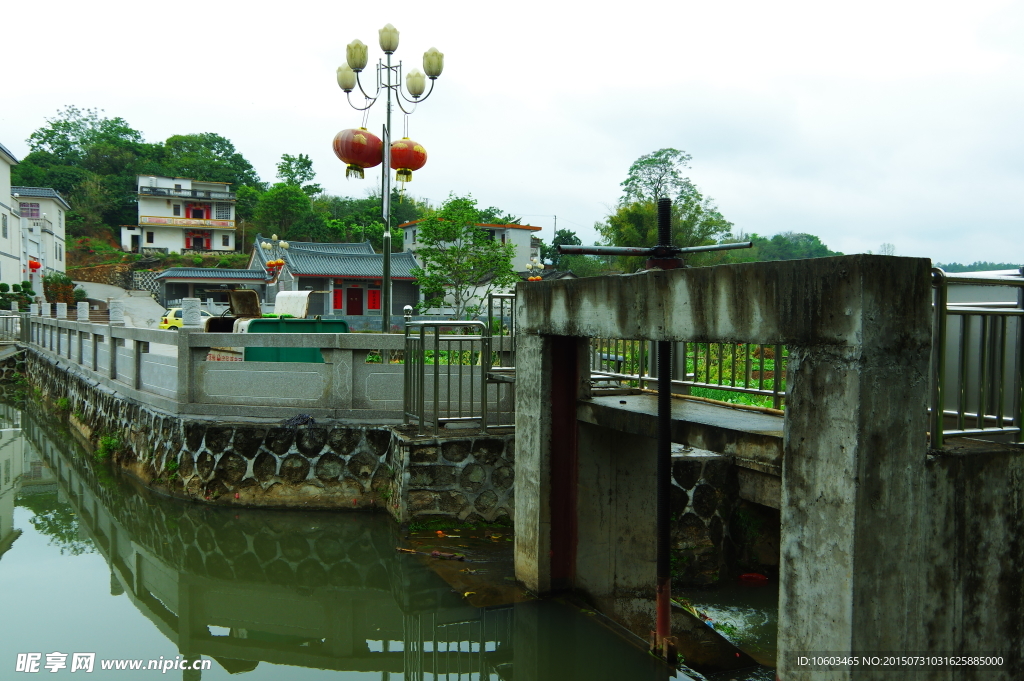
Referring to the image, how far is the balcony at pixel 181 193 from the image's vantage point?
58.3 m

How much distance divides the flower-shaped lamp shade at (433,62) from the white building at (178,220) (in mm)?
51680

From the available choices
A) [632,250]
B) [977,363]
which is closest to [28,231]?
[632,250]

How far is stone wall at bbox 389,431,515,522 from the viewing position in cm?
745

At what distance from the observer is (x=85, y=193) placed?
198ft

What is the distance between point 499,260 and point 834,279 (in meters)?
25.0

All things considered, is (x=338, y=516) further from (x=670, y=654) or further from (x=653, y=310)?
(x=653, y=310)

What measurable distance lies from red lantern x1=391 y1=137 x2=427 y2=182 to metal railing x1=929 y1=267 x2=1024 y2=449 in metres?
8.77

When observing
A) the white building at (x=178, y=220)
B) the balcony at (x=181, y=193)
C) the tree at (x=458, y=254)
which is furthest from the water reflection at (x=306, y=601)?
the balcony at (x=181, y=193)

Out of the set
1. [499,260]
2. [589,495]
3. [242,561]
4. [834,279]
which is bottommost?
[242,561]

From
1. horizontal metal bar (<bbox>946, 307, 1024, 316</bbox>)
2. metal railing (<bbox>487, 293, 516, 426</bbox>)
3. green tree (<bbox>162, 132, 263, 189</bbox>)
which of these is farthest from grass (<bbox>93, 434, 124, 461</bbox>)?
green tree (<bbox>162, 132, 263, 189</bbox>)

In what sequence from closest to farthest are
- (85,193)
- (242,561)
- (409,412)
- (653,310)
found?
1. (653,310)
2. (242,561)
3. (409,412)
4. (85,193)

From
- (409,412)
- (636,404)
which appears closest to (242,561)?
(409,412)

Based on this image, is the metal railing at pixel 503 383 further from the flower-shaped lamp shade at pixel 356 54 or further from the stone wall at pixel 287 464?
the flower-shaped lamp shade at pixel 356 54

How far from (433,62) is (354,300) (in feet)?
93.7
